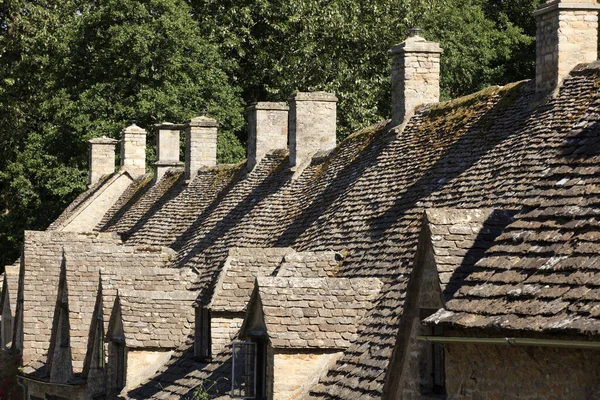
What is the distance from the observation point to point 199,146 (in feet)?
126

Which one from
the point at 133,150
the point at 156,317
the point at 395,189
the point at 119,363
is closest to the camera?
the point at 395,189

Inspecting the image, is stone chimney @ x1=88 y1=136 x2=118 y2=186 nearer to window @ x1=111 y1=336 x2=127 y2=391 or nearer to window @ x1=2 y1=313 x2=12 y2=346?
window @ x1=2 y1=313 x2=12 y2=346

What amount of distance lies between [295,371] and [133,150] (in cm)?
3208

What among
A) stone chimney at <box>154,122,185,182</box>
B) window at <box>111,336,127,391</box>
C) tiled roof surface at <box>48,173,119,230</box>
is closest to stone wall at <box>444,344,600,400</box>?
window at <box>111,336,127,391</box>

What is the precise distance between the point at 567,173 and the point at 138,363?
12635 mm

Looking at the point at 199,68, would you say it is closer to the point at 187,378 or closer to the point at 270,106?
the point at 270,106

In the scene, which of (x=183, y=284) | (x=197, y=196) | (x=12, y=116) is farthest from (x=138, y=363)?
(x=12, y=116)

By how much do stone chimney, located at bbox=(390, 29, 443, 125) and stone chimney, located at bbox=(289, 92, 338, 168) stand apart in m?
5.60

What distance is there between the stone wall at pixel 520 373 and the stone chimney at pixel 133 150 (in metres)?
37.1

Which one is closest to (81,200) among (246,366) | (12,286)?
(12,286)

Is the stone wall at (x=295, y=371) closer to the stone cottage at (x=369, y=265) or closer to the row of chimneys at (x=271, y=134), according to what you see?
the stone cottage at (x=369, y=265)

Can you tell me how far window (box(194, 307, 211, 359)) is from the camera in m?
22.7

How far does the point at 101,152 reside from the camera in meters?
51.1

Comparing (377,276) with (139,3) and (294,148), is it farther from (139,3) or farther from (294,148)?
(139,3)
